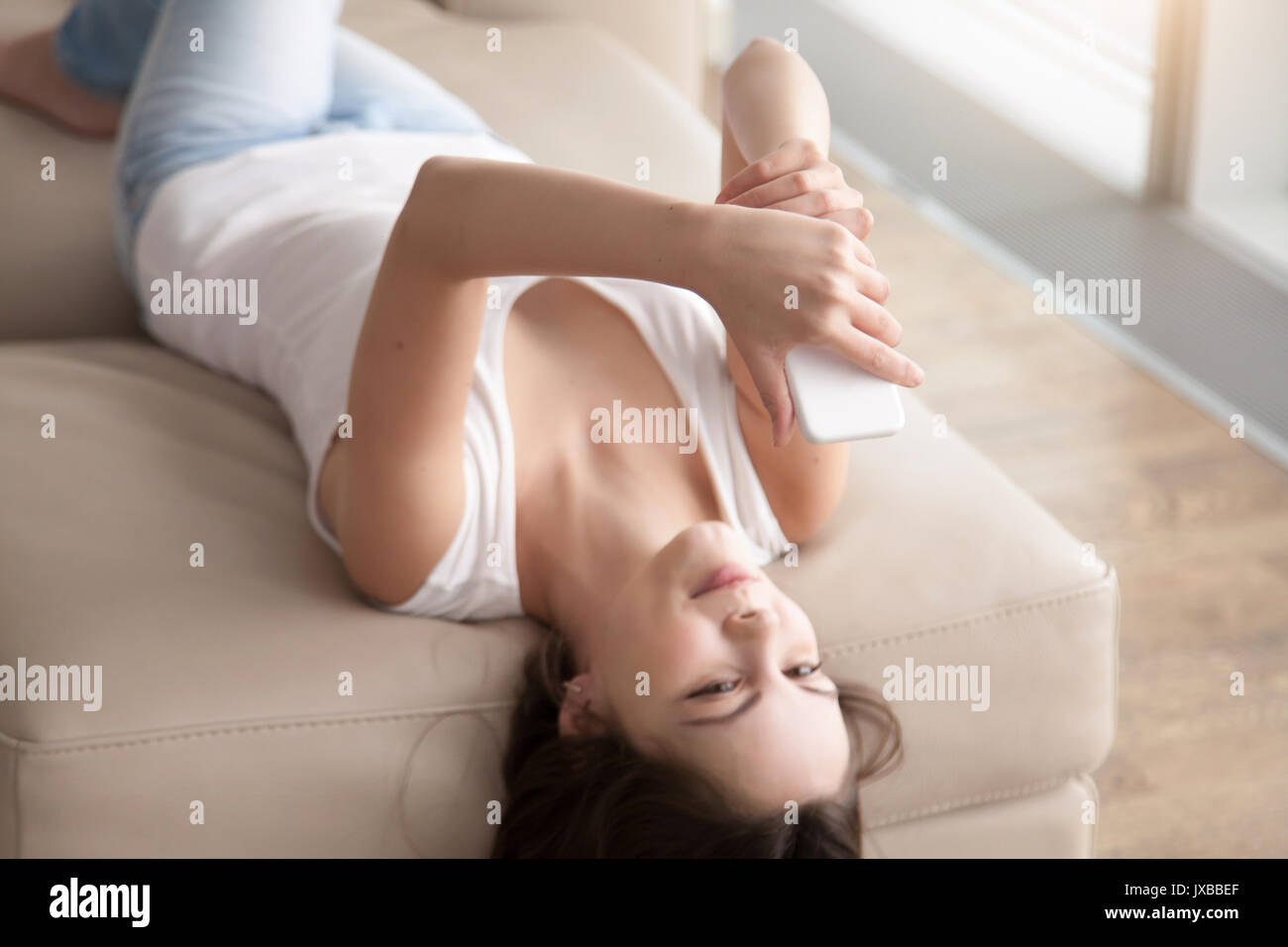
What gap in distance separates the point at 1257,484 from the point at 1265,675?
1.36 ft

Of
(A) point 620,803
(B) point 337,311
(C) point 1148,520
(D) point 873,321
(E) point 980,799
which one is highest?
(D) point 873,321

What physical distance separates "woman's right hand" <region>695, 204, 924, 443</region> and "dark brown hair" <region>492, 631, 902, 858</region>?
0.29 m

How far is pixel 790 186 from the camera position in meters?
1.09

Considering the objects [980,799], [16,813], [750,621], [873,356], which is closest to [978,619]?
[980,799]

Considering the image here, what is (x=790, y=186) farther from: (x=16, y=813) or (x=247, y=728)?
(x=16, y=813)

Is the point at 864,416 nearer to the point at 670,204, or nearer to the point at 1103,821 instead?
the point at 670,204

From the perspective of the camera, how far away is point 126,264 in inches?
63.1

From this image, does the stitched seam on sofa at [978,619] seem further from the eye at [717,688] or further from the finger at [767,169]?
the finger at [767,169]

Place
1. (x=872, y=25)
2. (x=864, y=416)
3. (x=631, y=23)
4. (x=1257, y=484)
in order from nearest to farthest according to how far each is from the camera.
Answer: (x=864, y=416) < (x=1257, y=484) < (x=631, y=23) < (x=872, y=25)

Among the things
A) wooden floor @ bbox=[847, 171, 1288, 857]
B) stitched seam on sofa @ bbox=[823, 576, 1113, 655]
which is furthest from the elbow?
wooden floor @ bbox=[847, 171, 1288, 857]

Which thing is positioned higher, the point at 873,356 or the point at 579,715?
the point at 873,356

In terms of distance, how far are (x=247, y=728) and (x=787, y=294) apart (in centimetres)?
54

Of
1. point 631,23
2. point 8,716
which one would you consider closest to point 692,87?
point 631,23

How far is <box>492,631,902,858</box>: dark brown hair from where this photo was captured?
1.07 meters
